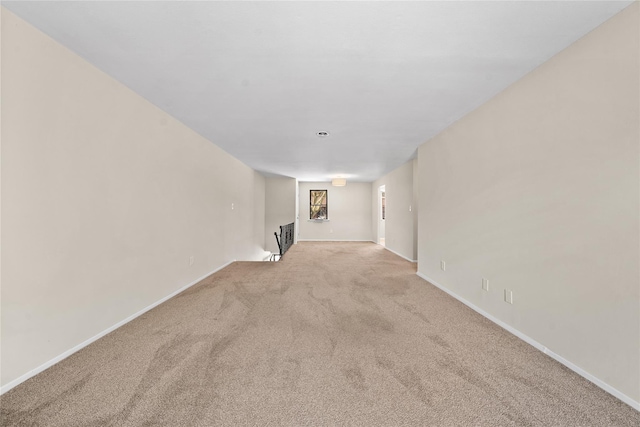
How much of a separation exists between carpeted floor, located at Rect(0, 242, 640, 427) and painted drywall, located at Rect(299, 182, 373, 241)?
7.16 metres

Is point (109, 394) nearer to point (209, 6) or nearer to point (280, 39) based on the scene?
point (209, 6)

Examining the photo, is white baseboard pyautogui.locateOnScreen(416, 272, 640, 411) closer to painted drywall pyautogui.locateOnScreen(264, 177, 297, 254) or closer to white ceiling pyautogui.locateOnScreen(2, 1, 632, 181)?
white ceiling pyautogui.locateOnScreen(2, 1, 632, 181)

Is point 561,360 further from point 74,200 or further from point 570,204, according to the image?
point 74,200

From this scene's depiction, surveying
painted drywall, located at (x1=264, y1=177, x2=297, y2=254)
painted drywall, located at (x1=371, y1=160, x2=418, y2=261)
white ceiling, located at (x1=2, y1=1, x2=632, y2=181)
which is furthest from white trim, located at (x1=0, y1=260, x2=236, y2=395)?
painted drywall, located at (x1=264, y1=177, x2=297, y2=254)

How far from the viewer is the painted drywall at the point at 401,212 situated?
6.29m

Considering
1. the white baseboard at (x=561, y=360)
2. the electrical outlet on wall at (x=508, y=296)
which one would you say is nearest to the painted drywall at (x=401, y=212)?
the white baseboard at (x=561, y=360)

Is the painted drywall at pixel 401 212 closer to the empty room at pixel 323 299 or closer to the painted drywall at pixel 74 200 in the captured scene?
the empty room at pixel 323 299

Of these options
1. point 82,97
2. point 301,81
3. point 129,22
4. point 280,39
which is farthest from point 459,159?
point 82,97

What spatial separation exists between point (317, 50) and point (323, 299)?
109 inches

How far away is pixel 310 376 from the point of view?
6.09 feet

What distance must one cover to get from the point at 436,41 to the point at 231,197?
4.81 meters

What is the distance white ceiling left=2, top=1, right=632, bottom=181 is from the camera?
161 cm

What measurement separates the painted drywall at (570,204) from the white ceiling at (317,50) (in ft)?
0.80

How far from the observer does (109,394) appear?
1.66m
